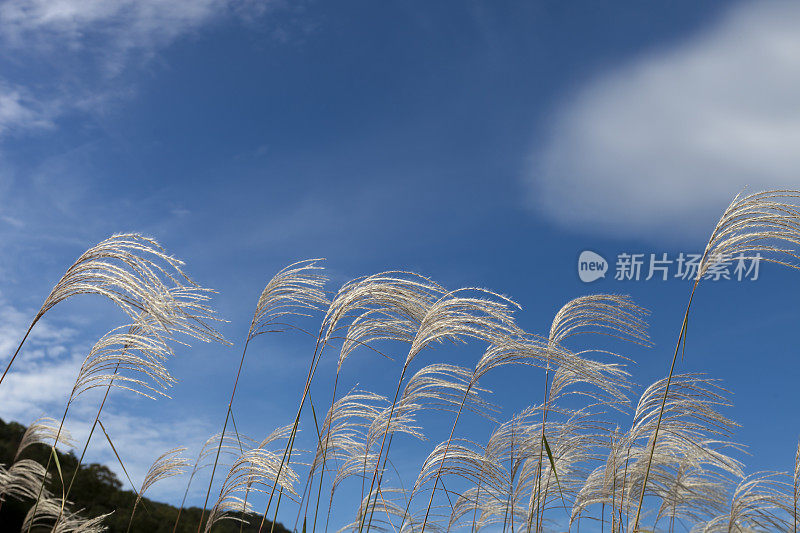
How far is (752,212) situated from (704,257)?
312 mm

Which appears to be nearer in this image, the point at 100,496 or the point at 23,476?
the point at 23,476

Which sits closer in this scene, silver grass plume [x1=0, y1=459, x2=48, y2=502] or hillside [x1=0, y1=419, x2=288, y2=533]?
silver grass plume [x1=0, y1=459, x2=48, y2=502]

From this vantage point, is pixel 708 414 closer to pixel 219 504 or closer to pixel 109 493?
pixel 219 504

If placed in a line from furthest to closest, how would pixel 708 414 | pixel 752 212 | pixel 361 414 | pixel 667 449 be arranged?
pixel 667 449 < pixel 361 414 < pixel 708 414 < pixel 752 212

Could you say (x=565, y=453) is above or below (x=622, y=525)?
above

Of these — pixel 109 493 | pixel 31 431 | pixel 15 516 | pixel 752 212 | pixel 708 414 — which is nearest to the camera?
pixel 752 212

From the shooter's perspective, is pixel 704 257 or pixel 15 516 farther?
pixel 15 516

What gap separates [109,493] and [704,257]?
43.3 ft

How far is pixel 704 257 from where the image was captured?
3088 mm

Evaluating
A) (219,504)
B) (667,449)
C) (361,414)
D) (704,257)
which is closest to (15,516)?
(219,504)

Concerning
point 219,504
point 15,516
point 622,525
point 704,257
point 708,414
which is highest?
point 704,257

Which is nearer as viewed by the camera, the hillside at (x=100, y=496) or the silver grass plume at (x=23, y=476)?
the silver grass plume at (x=23, y=476)

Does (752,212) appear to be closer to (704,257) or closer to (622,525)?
(704,257)

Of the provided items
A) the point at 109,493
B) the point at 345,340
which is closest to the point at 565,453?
the point at 345,340
